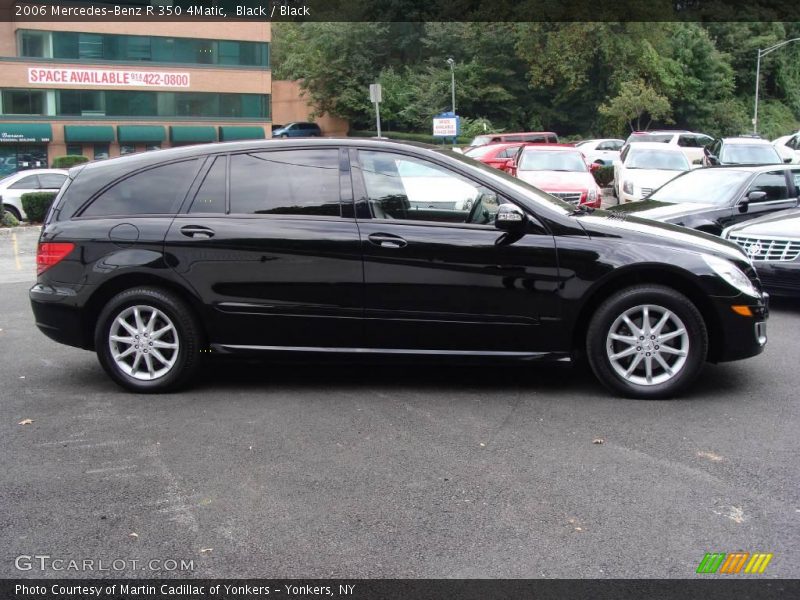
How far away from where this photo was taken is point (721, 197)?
1141 centimetres

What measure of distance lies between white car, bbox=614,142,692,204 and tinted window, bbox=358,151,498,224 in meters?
12.2

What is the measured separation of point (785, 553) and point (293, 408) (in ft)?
10.2

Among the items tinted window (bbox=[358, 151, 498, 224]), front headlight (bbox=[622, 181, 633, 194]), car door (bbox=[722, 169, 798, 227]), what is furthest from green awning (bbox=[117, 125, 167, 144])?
tinted window (bbox=[358, 151, 498, 224])

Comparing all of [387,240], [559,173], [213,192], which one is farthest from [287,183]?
[559,173]

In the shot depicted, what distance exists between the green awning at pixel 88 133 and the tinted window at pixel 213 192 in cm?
4654

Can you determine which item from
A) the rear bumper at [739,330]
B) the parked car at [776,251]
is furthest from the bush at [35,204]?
the rear bumper at [739,330]

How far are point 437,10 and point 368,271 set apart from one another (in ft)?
192

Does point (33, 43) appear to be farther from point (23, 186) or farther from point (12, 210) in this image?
point (12, 210)

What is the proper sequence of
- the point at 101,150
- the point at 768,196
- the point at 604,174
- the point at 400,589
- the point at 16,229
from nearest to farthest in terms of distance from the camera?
the point at 400,589 → the point at 768,196 → the point at 16,229 → the point at 604,174 → the point at 101,150

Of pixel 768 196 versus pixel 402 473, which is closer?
pixel 402 473

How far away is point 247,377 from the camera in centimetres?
636

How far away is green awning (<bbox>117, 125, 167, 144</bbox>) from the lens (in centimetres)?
5006

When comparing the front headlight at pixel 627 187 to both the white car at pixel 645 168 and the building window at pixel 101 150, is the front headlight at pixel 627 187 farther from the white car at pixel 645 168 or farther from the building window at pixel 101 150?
the building window at pixel 101 150

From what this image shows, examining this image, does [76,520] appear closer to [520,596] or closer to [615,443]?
[520,596]
